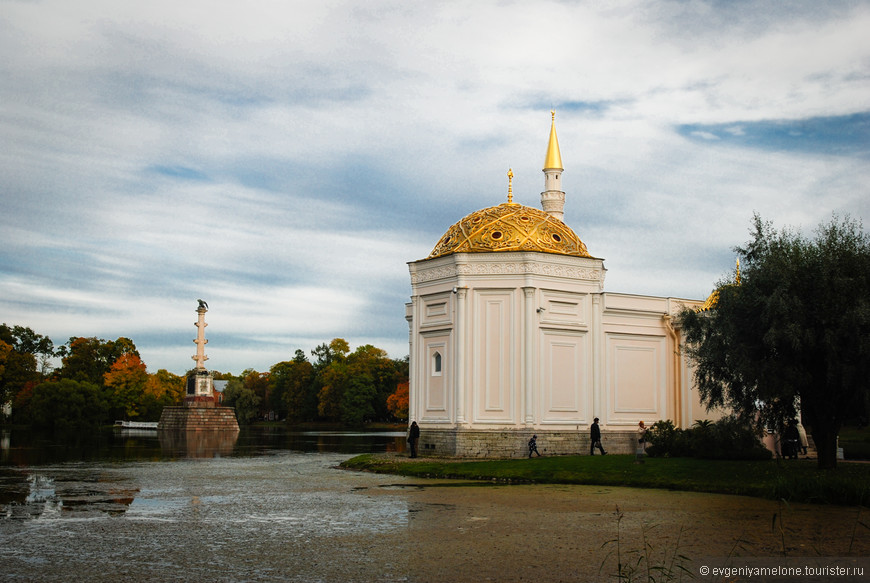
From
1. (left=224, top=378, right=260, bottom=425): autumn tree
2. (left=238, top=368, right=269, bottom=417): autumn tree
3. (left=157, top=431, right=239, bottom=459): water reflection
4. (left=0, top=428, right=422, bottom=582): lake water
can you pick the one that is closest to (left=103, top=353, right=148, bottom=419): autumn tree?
(left=224, top=378, right=260, bottom=425): autumn tree

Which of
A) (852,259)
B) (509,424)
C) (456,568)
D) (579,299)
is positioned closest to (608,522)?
(456,568)

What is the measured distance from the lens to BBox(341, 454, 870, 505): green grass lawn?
16297 millimetres

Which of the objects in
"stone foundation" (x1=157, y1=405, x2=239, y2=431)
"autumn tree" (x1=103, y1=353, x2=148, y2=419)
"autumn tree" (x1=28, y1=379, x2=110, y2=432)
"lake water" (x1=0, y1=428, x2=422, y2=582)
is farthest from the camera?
"autumn tree" (x1=103, y1=353, x2=148, y2=419)

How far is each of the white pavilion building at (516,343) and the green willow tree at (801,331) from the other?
13786 mm

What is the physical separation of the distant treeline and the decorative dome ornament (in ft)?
212

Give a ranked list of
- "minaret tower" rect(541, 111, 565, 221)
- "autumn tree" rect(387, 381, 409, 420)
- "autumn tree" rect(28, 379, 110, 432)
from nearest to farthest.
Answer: "minaret tower" rect(541, 111, 565, 221)
"autumn tree" rect(28, 379, 110, 432)
"autumn tree" rect(387, 381, 409, 420)

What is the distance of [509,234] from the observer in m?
37.2

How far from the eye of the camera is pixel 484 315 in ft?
119

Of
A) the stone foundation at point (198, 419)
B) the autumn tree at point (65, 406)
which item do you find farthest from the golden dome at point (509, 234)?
the autumn tree at point (65, 406)

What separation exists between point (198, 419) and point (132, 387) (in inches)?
1297

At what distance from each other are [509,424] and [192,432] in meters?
44.0

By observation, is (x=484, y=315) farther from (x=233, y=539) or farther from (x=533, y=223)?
(x=233, y=539)

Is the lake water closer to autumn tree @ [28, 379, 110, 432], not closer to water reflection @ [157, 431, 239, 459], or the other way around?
water reflection @ [157, 431, 239, 459]

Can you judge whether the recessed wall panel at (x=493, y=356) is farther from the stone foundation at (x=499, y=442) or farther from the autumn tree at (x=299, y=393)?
the autumn tree at (x=299, y=393)
